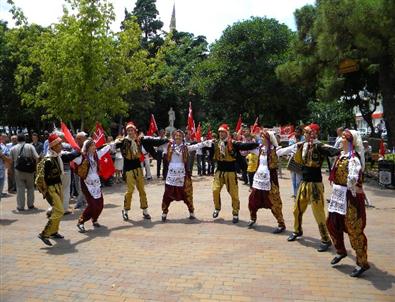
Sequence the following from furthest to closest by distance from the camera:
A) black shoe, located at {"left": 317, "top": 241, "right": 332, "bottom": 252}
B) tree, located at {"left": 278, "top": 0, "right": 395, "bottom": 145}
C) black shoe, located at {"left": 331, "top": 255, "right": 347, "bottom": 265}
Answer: tree, located at {"left": 278, "top": 0, "right": 395, "bottom": 145} → black shoe, located at {"left": 317, "top": 241, "right": 332, "bottom": 252} → black shoe, located at {"left": 331, "top": 255, "right": 347, "bottom": 265}

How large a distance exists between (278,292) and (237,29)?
2362 cm

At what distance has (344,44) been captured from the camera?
15.0m

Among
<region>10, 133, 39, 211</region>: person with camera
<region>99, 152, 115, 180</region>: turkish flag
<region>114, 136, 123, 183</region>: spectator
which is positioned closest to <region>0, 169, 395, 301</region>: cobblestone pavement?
<region>99, 152, 115, 180</region>: turkish flag

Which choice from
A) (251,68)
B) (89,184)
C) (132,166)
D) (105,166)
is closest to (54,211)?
(89,184)

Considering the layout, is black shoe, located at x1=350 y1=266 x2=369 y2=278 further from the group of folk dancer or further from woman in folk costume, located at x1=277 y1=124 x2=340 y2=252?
woman in folk costume, located at x1=277 y1=124 x2=340 y2=252

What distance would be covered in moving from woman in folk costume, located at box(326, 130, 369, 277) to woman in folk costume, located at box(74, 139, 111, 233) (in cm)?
463

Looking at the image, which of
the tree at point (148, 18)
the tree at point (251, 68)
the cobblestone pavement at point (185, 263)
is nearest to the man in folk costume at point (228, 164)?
the cobblestone pavement at point (185, 263)

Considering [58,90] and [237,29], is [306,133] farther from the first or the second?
[237,29]

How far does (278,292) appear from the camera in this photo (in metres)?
5.39

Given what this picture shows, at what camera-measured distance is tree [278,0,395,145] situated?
13859 mm

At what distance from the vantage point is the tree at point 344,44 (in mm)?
13859

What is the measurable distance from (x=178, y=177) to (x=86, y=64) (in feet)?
26.9

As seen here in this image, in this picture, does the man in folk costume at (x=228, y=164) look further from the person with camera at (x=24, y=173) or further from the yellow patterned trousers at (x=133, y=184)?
the person with camera at (x=24, y=173)

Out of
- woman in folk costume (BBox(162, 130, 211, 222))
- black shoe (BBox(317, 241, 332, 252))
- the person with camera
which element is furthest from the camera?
the person with camera
